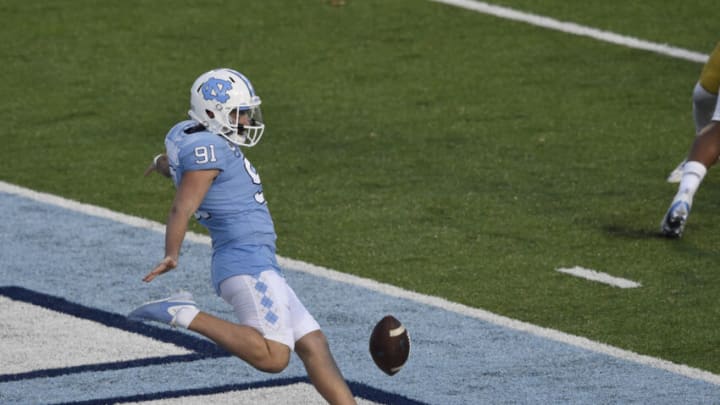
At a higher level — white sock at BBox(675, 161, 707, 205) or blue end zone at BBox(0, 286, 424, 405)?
white sock at BBox(675, 161, 707, 205)

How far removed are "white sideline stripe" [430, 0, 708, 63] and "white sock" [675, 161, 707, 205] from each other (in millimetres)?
4639

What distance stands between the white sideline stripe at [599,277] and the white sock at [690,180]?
72 centimetres

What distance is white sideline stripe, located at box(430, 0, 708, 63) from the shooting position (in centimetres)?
1408

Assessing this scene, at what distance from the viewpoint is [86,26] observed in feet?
48.3

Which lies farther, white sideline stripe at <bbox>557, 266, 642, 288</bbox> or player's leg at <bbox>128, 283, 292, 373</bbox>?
white sideline stripe at <bbox>557, 266, 642, 288</bbox>

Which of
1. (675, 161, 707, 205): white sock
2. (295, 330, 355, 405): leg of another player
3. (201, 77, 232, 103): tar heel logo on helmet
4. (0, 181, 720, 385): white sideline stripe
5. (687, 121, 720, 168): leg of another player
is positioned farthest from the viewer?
(687, 121, 720, 168): leg of another player

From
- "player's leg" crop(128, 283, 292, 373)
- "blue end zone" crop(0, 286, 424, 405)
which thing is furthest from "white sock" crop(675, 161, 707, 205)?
"player's leg" crop(128, 283, 292, 373)

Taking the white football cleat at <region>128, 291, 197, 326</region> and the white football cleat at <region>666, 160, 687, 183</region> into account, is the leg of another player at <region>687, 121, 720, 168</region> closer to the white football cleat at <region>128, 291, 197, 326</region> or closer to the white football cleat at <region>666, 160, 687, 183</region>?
the white football cleat at <region>666, 160, 687, 183</region>

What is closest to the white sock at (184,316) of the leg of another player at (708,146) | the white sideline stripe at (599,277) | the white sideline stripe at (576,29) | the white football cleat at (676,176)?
the white sideline stripe at (599,277)

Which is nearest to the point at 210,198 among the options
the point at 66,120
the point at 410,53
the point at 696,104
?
the point at 696,104

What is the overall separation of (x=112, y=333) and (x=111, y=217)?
2240 millimetres

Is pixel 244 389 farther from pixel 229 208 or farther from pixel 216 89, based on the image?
pixel 216 89

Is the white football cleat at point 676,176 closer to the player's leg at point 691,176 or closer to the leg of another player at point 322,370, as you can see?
the player's leg at point 691,176

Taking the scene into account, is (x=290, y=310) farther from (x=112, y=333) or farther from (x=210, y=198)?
(x=112, y=333)
